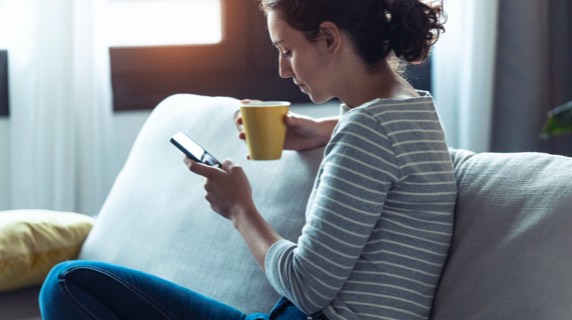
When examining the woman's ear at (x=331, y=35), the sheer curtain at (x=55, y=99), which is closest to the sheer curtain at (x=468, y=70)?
the sheer curtain at (x=55, y=99)

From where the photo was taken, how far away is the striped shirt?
1368 millimetres

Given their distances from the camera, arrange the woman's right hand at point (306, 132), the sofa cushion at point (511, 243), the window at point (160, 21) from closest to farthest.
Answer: the sofa cushion at point (511, 243)
the woman's right hand at point (306, 132)
the window at point (160, 21)

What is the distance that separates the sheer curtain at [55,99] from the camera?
2773mm

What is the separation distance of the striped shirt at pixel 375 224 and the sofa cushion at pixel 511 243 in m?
0.04

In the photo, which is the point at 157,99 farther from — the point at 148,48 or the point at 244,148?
the point at 244,148

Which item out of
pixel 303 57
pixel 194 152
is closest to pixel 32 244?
pixel 194 152

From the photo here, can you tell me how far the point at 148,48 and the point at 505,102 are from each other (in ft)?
3.90

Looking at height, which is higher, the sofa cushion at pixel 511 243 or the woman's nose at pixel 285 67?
the woman's nose at pixel 285 67

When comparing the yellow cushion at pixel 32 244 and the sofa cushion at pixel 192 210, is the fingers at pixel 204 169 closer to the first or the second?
the sofa cushion at pixel 192 210

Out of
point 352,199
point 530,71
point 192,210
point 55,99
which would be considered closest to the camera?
point 352,199

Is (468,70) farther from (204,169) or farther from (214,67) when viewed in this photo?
(204,169)

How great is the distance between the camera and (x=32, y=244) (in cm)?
209

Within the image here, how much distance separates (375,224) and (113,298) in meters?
0.51

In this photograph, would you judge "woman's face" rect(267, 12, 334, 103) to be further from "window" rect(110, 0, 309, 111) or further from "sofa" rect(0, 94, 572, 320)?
"window" rect(110, 0, 309, 111)
